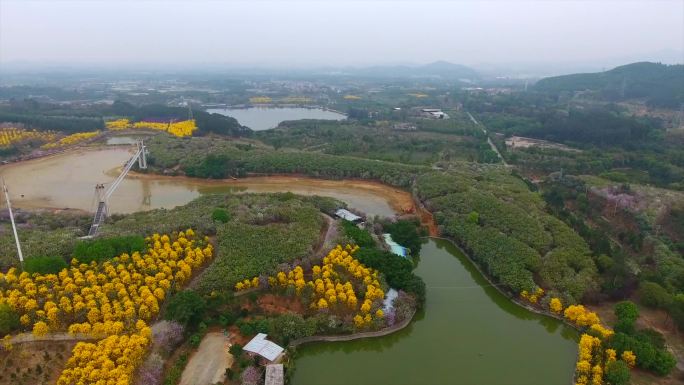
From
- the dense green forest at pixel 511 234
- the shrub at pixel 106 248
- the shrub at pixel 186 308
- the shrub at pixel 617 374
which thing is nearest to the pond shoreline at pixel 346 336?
the shrub at pixel 186 308

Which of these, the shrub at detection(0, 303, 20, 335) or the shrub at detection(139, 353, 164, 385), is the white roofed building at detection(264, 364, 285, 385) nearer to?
the shrub at detection(139, 353, 164, 385)

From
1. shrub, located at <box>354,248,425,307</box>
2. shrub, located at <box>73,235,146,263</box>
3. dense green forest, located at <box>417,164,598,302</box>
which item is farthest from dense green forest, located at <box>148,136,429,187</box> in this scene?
shrub, located at <box>73,235,146,263</box>

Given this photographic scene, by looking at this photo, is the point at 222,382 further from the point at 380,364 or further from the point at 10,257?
the point at 10,257

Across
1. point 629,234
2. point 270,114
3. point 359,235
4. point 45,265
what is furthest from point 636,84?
point 45,265

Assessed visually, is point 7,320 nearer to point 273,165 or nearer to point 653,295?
point 273,165

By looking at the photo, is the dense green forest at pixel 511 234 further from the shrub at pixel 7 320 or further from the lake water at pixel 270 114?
the lake water at pixel 270 114

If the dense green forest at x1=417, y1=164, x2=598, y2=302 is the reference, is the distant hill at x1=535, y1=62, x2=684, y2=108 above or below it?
above
